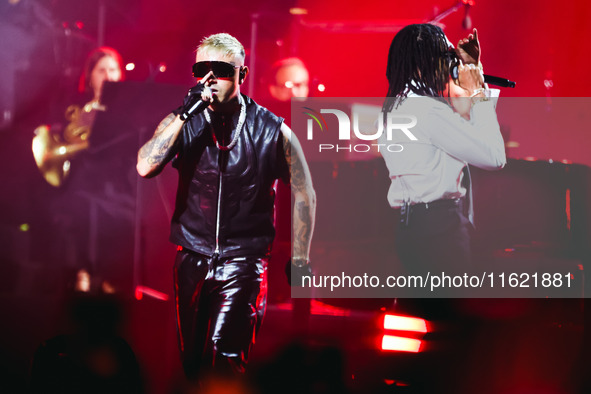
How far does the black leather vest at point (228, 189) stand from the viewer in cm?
254

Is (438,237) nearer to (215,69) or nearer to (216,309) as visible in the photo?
(216,309)

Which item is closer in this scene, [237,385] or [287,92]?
[237,385]

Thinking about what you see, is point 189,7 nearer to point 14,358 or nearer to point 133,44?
point 133,44

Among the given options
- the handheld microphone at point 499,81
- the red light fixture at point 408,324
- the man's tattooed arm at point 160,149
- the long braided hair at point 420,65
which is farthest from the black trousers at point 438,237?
the man's tattooed arm at point 160,149

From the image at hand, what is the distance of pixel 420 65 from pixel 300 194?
0.85 m

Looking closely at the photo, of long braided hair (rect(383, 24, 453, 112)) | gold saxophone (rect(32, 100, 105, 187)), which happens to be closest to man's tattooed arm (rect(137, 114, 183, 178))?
long braided hair (rect(383, 24, 453, 112))

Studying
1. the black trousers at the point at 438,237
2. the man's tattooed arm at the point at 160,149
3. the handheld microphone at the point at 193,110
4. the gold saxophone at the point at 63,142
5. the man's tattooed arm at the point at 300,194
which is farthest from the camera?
the gold saxophone at the point at 63,142

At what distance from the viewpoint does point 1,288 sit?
4594mm

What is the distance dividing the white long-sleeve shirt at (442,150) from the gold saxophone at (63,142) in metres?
2.56

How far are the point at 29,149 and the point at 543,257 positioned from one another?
388 centimetres

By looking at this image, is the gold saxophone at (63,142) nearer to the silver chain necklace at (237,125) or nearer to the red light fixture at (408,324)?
the silver chain necklace at (237,125)

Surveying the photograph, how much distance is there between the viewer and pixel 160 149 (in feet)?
8.21

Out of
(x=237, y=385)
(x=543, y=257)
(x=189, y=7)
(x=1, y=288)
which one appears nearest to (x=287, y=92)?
(x=189, y=7)

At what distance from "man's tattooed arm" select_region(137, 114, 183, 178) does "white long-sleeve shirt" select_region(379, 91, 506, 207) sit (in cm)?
106
